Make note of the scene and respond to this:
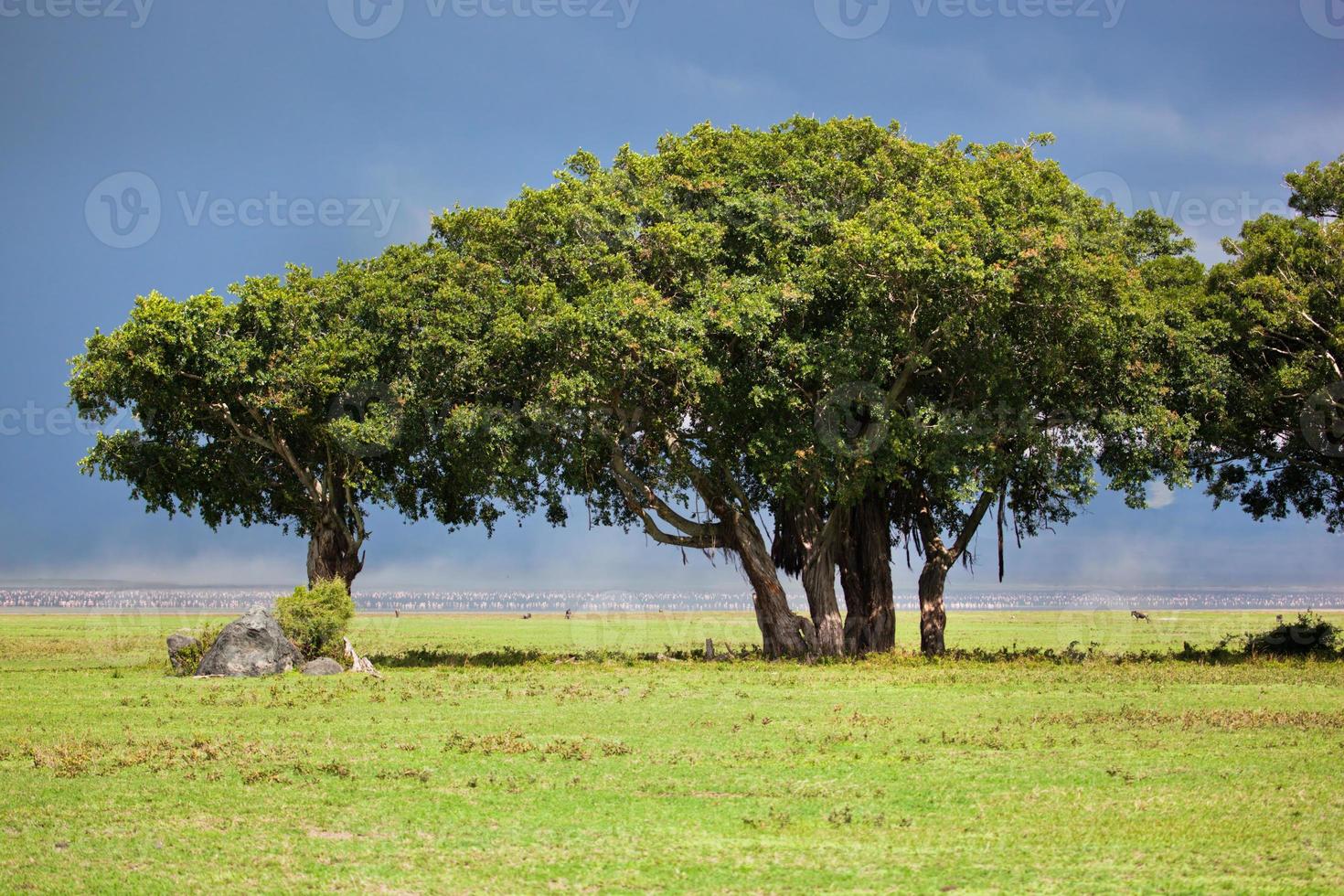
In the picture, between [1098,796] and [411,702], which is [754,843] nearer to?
[1098,796]

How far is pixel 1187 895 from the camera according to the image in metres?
8.88

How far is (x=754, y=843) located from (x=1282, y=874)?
406 centimetres

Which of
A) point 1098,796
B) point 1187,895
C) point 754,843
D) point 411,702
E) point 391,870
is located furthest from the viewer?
point 411,702

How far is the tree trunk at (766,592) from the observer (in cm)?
3278

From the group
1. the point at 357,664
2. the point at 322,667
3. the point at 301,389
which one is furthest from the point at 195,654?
the point at 301,389

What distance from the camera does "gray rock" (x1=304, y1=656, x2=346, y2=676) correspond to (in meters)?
26.3

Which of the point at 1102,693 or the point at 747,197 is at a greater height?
the point at 747,197

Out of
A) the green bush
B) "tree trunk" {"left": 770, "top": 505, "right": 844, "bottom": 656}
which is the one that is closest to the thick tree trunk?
"tree trunk" {"left": 770, "top": 505, "right": 844, "bottom": 656}

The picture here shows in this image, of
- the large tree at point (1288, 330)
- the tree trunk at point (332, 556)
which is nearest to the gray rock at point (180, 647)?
the tree trunk at point (332, 556)

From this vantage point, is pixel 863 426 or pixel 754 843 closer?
pixel 754 843

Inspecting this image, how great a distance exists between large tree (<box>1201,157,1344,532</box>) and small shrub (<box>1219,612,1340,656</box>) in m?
4.29

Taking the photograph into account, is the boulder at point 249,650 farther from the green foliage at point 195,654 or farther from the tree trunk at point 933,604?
the tree trunk at point 933,604

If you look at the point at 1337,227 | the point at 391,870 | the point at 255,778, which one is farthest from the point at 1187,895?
the point at 1337,227

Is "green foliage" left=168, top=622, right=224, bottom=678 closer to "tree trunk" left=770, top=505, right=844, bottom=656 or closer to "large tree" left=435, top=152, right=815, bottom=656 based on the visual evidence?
"large tree" left=435, top=152, right=815, bottom=656
